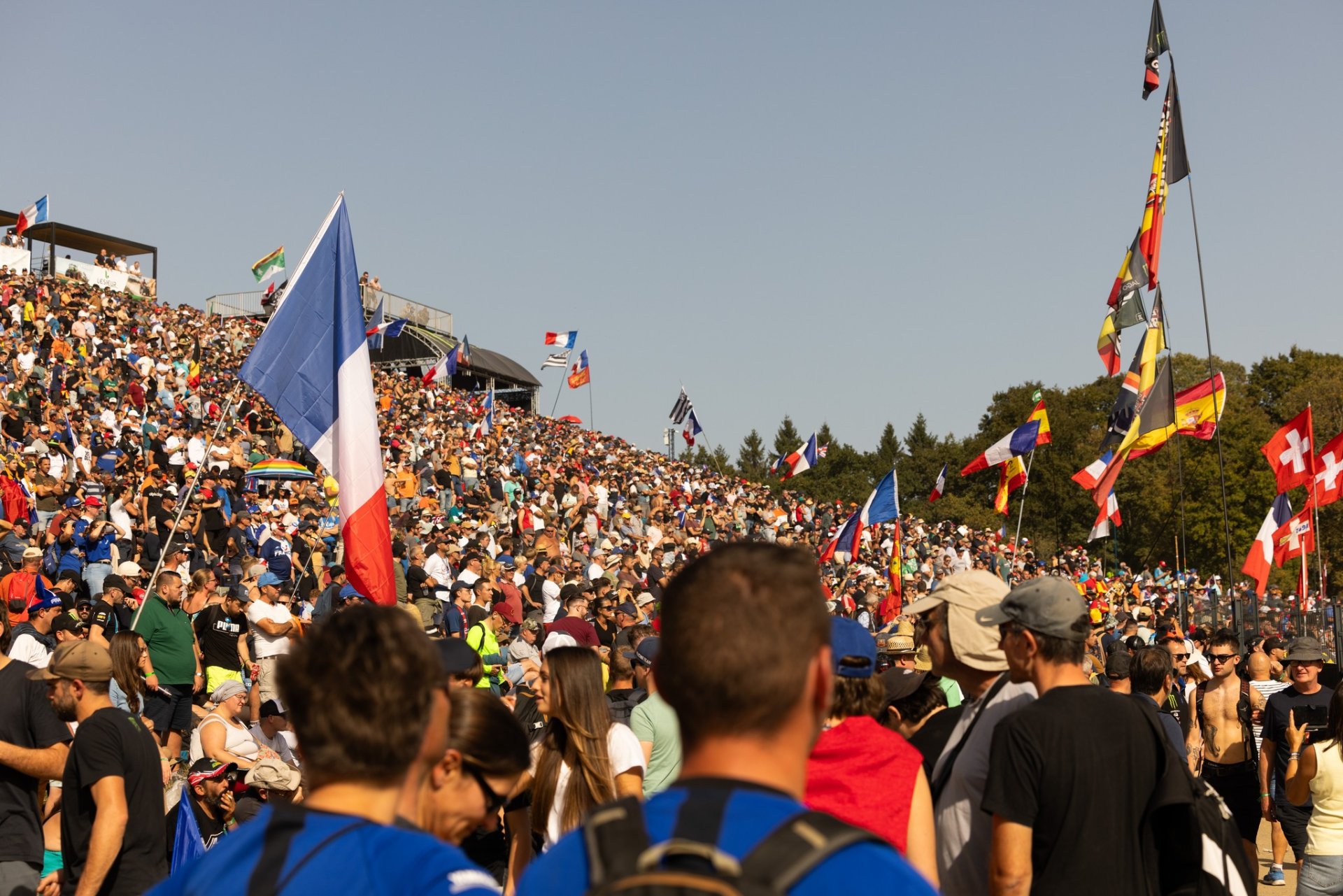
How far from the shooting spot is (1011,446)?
82.4ft

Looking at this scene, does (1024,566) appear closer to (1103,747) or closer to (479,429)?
(479,429)

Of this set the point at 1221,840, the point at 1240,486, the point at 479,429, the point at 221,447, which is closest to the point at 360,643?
the point at 1221,840

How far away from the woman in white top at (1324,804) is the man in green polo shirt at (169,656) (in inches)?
311

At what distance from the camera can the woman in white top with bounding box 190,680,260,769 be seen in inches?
293

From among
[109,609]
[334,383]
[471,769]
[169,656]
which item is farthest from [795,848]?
[109,609]

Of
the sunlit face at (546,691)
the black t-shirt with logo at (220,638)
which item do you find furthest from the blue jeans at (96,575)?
the sunlit face at (546,691)

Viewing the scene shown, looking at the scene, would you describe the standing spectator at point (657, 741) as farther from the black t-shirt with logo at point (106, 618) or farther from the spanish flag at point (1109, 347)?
the spanish flag at point (1109, 347)

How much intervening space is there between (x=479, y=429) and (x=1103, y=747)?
34022 millimetres

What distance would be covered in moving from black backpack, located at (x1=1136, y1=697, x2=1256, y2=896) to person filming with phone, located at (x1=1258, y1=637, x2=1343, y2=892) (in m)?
4.02

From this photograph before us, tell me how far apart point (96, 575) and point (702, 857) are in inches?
525

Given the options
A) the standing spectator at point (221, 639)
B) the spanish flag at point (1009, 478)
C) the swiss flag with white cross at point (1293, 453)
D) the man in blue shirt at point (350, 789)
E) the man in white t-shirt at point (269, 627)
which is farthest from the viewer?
the spanish flag at point (1009, 478)

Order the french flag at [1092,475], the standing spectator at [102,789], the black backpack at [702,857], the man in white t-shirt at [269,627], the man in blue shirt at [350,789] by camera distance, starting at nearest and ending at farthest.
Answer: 1. the black backpack at [702,857]
2. the man in blue shirt at [350,789]
3. the standing spectator at [102,789]
4. the man in white t-shirt at [269,627]
5. the french flag at [1092,475]

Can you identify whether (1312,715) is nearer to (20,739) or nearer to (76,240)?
(20,739)

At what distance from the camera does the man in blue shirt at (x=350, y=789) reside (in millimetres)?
1914
